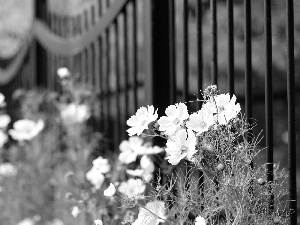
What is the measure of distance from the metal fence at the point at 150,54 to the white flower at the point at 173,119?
34 cm

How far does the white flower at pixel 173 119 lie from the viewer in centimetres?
155

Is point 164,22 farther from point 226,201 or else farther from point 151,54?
point 226,201

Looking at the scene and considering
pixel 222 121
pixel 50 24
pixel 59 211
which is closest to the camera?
pixel 222 121

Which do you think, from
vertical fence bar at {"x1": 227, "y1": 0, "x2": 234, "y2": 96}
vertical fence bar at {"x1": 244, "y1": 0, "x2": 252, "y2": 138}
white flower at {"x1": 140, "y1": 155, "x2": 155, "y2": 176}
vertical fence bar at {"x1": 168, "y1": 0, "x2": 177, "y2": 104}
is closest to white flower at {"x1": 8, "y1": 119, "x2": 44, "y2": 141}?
vertical fence bar at {"x1": 168, "y1": 0, "x2": 177, "y2": 104}

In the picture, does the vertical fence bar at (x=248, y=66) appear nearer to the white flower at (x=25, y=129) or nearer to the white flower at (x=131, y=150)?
the white flower at (x=131, y=150)

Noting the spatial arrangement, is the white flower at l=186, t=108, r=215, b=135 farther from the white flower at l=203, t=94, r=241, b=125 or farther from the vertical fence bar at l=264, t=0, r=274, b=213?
the vertical fence bar at l=264, t=0, r=274, b=213

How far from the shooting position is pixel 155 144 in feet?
8.45

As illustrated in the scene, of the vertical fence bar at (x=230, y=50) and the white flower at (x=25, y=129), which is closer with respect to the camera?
the vertical fence bar at (x=230, y=50)

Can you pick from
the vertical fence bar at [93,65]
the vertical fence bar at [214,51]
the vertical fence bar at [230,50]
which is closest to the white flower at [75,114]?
the vertical fence bar at [93,65]

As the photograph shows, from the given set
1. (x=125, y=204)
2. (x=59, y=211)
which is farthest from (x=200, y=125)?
(x=59, y=211)

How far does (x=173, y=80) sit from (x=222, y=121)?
1043mm

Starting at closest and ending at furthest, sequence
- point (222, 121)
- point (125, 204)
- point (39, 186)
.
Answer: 1. point (222, 121)
2. point (125, 204)
3. point (39, 186)

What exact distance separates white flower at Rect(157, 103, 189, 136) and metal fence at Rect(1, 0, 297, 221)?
345 mm

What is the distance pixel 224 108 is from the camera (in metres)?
1.52
